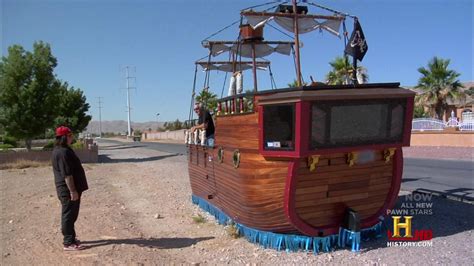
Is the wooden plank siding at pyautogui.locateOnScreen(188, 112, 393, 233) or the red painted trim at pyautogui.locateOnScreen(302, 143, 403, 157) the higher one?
the red painted trim at pyautogui.locateOnScreen(302, 143, 403, 157)

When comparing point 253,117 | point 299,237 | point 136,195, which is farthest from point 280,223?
point 136,195

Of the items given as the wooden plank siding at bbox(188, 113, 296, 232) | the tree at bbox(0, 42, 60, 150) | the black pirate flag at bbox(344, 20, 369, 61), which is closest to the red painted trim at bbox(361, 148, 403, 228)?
the wooden plank siding at bbox(188, 113, 296, 232)

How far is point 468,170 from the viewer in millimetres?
15141

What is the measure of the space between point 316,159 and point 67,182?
137 inches

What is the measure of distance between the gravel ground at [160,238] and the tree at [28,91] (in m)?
14.1

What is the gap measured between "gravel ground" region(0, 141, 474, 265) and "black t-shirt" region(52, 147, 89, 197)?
2.94ft

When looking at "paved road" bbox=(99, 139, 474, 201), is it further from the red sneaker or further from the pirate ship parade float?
the red sneaker

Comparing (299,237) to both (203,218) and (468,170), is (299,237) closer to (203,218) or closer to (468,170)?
(203,218)

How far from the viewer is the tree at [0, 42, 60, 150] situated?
948 inches

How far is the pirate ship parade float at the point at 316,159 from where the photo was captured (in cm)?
563

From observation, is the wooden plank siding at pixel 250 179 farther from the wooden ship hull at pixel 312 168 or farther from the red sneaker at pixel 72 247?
the red sneaker at pixel 72 247

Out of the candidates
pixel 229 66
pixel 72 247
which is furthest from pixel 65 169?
pixel 229 66

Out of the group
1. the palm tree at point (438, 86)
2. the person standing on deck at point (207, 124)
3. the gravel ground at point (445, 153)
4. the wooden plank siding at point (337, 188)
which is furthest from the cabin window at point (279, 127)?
the palm tree at point (438, 86)

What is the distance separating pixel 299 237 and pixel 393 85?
249 centimetres
